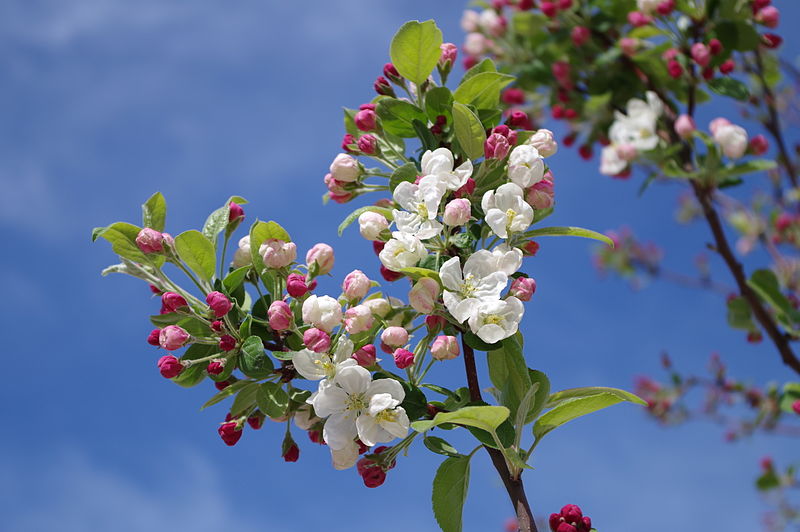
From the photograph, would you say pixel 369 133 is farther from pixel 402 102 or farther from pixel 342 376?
pixel 342 376

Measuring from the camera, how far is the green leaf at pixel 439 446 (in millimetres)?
1262

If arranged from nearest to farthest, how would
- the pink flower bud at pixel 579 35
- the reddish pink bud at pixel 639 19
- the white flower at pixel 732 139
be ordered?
the white flower at pixel 732 139
the reddish pink bud at pixel 639 19
the pink flower bud at pixel 579 35

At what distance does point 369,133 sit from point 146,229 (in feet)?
1.67

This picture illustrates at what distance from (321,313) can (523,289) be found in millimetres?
340

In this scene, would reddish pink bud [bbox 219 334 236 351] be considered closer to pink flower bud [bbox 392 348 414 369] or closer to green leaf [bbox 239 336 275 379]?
green leaf [bbox 239 336 275 379]

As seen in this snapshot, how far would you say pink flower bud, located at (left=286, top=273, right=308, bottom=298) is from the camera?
1272 millimetres

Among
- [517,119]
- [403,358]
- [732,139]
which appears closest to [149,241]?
[403,358]

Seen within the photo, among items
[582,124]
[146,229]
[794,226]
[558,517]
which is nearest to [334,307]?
[146,229]

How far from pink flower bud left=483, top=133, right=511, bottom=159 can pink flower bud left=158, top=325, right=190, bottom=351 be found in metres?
0.63

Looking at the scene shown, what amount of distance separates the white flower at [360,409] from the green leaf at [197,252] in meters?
0.35

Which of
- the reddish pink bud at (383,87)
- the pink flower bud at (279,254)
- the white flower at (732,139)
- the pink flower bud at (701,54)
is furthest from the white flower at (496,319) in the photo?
the pink flower bud at (701,54)

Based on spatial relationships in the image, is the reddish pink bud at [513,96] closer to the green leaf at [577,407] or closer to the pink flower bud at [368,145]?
the pink flower bud at [368,145]

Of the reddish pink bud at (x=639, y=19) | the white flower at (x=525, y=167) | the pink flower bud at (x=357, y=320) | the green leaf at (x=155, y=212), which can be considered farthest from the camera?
the reddish pink bud at (x=639, y=19)

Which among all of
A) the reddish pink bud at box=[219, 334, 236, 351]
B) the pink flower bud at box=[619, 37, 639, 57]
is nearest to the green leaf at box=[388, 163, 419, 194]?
the reddish pink bud at box=[219, 334, 236, 351]
